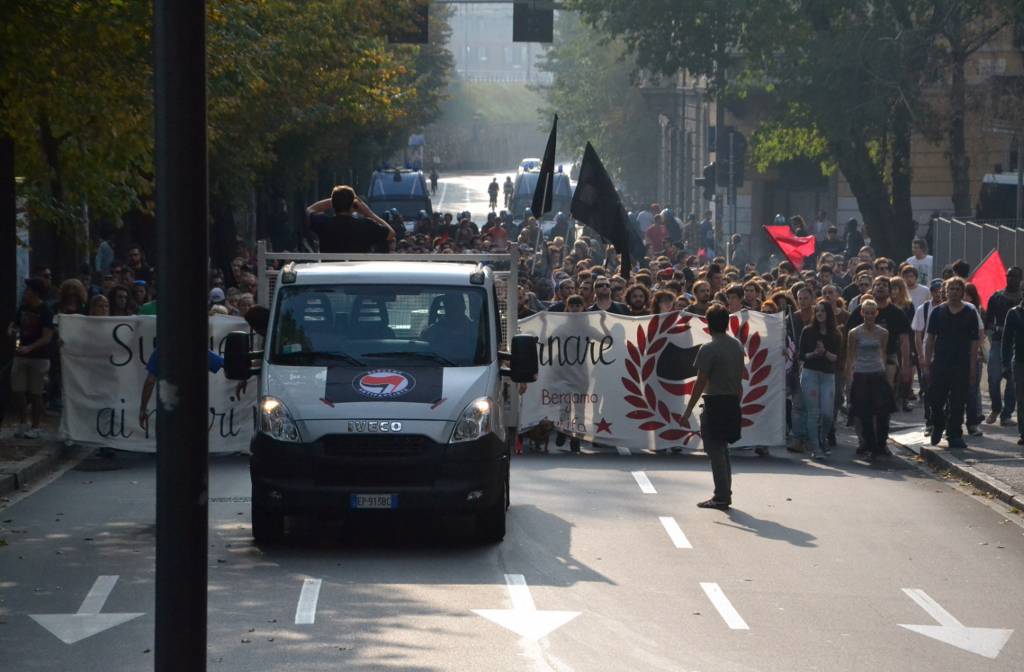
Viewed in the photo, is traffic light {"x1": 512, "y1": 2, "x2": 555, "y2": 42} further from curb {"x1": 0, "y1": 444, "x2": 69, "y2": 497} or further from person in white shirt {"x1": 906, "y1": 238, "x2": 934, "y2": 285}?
curb {"x1": 0, "y1": 444, "x2": 69, "y2": 497}

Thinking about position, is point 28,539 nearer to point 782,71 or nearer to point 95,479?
point 95,479

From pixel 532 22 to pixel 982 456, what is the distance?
1060 inches

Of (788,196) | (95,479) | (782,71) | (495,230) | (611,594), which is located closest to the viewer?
(611,594)

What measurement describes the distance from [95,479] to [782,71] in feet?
74.9

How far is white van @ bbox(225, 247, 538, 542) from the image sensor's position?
12383 mm


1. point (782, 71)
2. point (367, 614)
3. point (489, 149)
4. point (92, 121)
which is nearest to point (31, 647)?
point (367, 614)

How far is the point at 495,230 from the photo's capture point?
4000 cm

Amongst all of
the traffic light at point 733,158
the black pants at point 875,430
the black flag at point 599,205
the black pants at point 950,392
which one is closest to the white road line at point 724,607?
the black pants at point 875,430

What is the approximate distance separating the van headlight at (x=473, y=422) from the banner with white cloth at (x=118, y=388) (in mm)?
6156

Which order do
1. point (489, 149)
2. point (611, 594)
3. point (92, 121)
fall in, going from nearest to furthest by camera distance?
point (611, 594)
point (92, 121)
point (489, 149)

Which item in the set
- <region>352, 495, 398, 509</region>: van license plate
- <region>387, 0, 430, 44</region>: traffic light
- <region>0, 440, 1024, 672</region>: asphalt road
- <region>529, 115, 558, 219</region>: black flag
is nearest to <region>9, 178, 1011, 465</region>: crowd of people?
<region>529, 115, 558, 219</region>: black flag

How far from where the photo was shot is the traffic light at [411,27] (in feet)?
123

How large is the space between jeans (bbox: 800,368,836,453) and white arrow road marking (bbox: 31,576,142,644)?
9447 millimetres

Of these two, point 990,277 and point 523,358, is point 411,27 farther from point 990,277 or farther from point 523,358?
point 523,358
